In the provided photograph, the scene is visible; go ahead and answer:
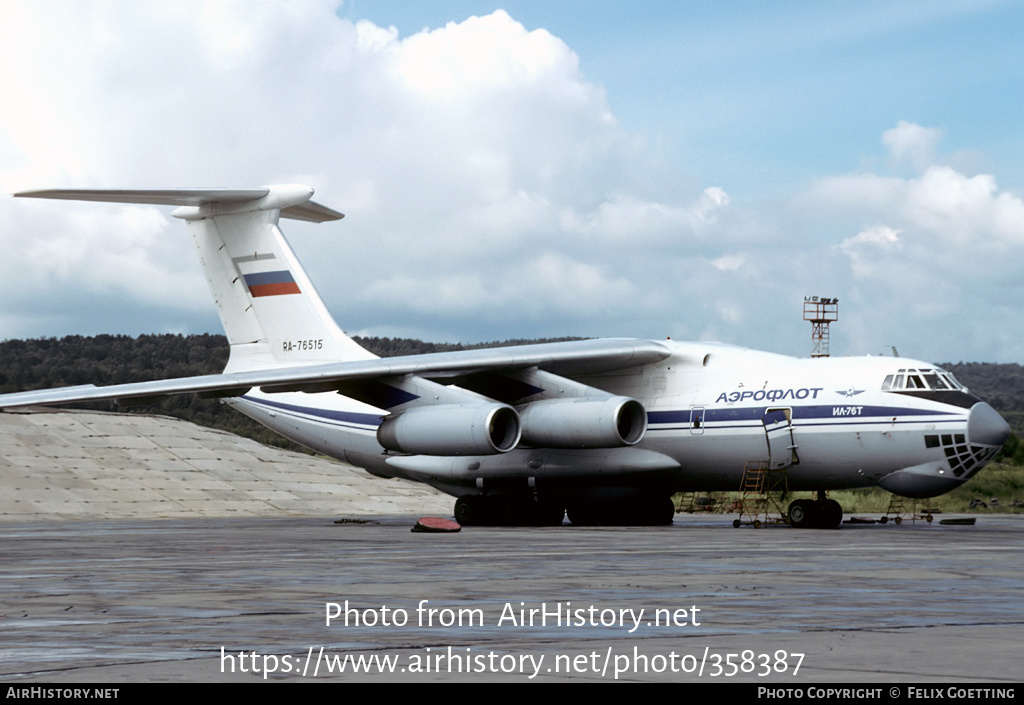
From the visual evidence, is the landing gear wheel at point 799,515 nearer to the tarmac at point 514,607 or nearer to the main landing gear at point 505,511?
the tarmac at point 514,607

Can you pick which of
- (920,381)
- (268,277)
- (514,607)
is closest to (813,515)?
(920,381)

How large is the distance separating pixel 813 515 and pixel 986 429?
3.23 meters

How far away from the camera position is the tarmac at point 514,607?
17.6 feet

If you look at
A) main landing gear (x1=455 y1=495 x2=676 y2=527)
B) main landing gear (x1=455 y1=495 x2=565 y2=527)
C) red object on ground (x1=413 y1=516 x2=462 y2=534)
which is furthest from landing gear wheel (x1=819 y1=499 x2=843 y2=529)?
red object on ground (x1=413 y1=516 x2=462 y2=534)

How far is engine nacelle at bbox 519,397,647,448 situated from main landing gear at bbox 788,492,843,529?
2.79 metres

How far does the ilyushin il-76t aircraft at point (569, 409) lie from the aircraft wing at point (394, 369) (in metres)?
0.04

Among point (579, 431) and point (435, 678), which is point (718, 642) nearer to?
point (435, 678)

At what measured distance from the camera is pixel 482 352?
23.4 m

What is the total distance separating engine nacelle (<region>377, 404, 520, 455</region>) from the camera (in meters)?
21.5

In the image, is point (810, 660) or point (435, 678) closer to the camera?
point (435, 678)

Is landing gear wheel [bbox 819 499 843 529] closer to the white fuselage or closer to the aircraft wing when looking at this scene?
the white fuselage

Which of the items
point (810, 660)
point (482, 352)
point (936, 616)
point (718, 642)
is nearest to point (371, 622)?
point (718, 642)

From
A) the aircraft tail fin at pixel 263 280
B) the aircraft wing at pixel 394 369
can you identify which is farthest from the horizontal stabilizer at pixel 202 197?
the aircraft wing at pixel 394 369
